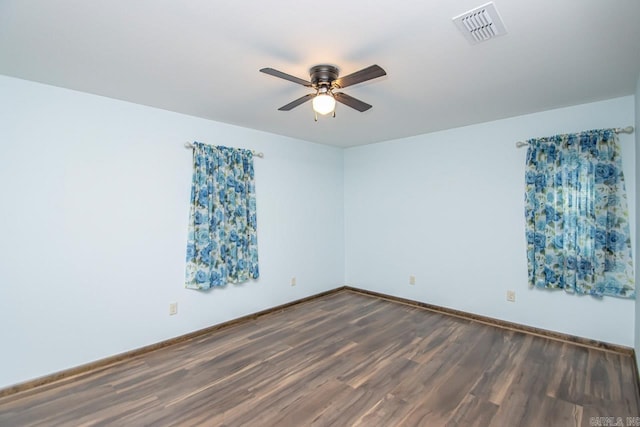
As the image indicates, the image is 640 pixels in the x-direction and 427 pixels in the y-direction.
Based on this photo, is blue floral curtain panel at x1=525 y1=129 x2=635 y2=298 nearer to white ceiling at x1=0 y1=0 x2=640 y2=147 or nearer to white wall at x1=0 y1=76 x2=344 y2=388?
white ceiling at x1=0 y1=0 x2=640 y2=147

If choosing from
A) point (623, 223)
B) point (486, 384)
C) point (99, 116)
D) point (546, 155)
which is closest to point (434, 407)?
point (486, 384)

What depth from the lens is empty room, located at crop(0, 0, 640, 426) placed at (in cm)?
185

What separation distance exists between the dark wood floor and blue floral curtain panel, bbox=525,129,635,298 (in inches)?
27.7

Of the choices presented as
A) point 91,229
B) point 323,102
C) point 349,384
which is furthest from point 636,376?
point 91,229

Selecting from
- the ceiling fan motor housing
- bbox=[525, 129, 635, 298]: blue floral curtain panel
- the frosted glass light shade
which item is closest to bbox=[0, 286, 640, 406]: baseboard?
bbox=[525, 129, 635, 298]: blue floral curtain panel

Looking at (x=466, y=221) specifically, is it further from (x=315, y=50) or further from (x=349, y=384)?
(x=315, y=50)

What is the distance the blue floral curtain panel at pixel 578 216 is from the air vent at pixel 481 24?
2072 mm

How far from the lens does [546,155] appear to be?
128 inches

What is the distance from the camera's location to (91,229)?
8.89 feet

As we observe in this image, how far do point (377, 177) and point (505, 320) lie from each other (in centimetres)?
258

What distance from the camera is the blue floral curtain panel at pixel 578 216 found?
9.46 feet

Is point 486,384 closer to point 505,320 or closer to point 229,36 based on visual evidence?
point 505,320

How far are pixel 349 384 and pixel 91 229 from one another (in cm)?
263

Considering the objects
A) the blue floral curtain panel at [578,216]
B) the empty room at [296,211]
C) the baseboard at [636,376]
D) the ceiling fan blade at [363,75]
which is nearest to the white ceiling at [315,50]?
the empty room at [296,211]
